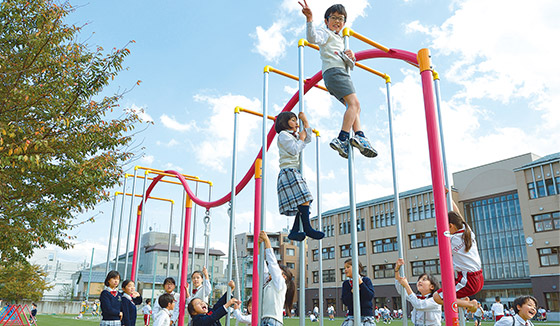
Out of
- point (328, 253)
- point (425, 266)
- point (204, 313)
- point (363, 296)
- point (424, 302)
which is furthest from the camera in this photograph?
point (328, 253)

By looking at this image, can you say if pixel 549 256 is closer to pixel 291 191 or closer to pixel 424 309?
pixel 424 309

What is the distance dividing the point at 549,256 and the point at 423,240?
36.7 feet

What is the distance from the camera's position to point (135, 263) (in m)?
11.9

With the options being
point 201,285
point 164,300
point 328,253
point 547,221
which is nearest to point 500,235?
point 547,221

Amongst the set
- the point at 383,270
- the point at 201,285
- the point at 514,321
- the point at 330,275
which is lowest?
the point at 514,321

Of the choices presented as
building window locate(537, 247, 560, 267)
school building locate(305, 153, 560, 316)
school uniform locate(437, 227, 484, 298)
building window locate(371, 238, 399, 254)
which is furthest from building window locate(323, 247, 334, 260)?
school uniform locate(437, 227, 484, 298)

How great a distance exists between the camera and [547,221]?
34125 millimetres

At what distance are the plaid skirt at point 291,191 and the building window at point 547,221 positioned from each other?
35.6m

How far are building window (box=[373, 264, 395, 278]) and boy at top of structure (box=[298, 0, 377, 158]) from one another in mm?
42051

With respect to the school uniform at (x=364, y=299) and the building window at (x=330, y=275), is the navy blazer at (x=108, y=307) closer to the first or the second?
the school uniform at (x=364, y=299)

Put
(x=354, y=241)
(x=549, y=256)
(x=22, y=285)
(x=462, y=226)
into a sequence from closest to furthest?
(x=354, y=241)
(x=462, y=226)
(x=549, y=256)
(x=22, y=285)

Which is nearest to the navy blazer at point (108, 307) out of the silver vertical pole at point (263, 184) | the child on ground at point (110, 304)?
the child on ground at point (110, 304)

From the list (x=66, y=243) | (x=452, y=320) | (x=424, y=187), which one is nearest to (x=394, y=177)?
(x=452, y=320)

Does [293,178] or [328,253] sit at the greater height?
[328,253]
